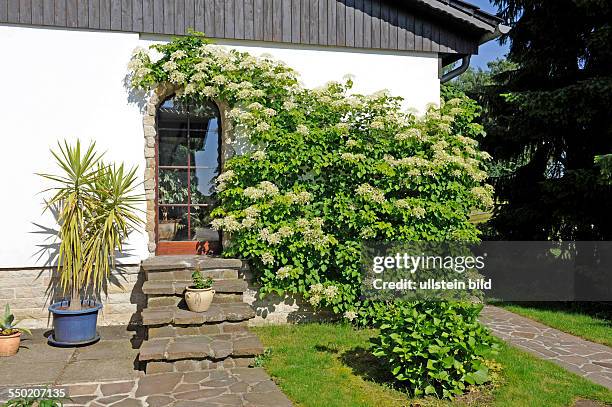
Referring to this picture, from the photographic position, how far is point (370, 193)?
248 inches

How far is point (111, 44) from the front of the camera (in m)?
6.46

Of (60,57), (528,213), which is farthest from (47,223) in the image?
(528,213)

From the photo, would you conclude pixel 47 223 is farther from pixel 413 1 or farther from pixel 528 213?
pixel 528 213

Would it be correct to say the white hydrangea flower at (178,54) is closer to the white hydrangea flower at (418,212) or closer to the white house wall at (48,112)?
the white house wall at (48,112)

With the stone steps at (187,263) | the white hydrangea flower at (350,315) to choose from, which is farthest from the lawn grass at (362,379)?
the stone steps at (187,263)

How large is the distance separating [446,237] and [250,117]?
2961 millimetres

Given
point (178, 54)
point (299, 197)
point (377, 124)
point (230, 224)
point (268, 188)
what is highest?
point (178, 54)

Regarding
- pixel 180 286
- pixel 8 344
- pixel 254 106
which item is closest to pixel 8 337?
pixel 8 344

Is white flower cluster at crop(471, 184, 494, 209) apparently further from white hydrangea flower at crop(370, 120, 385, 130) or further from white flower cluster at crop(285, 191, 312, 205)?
white flower cluster at crop(285, 191, 312, 205)

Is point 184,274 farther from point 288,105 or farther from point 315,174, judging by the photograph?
point 288,105

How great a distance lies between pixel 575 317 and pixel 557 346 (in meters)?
1.73

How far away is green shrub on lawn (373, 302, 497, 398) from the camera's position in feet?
13.6

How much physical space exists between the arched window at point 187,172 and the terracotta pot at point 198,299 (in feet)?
5.10

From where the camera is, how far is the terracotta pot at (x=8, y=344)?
207 inches
